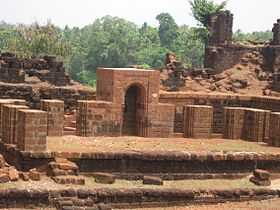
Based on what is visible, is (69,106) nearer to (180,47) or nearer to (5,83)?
(5,83)

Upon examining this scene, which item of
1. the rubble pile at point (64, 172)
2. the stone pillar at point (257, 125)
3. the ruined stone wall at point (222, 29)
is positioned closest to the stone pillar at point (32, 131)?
the rubble pile at point (64, 172)

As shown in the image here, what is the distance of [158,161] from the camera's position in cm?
1666

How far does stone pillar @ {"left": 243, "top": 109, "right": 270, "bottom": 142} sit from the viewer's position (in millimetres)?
20844

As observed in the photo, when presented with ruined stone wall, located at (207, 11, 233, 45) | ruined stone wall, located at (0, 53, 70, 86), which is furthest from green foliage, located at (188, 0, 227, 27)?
ruined stone wall, located at (0, 53, 70, 86)

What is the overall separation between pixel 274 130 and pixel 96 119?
5.56 meters

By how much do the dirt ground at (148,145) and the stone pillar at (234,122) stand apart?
78 centimetres

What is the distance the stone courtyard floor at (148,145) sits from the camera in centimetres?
1700

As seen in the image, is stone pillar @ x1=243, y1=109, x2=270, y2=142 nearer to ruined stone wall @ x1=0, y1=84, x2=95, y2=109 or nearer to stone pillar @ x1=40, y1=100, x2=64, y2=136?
stone pillar @ x1=40, y1=100, x2=64, y2=136

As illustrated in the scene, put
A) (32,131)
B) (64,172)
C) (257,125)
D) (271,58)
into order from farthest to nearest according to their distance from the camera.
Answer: (271,58), (257,125), (32,131), (64,172)

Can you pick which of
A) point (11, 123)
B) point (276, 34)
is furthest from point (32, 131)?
point (276, 34)

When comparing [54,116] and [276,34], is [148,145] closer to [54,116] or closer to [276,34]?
[54,116]

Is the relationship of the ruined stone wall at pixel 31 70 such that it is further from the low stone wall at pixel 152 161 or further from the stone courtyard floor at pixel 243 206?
the stone courtyard floor at pixel 243 206

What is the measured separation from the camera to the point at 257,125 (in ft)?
68.7

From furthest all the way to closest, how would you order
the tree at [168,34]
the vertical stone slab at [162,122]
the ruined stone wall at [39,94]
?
1. the tree at [168,34]
2. the ruined stone wall at [39,94]
3. the vertical stone slab at [162,122]
